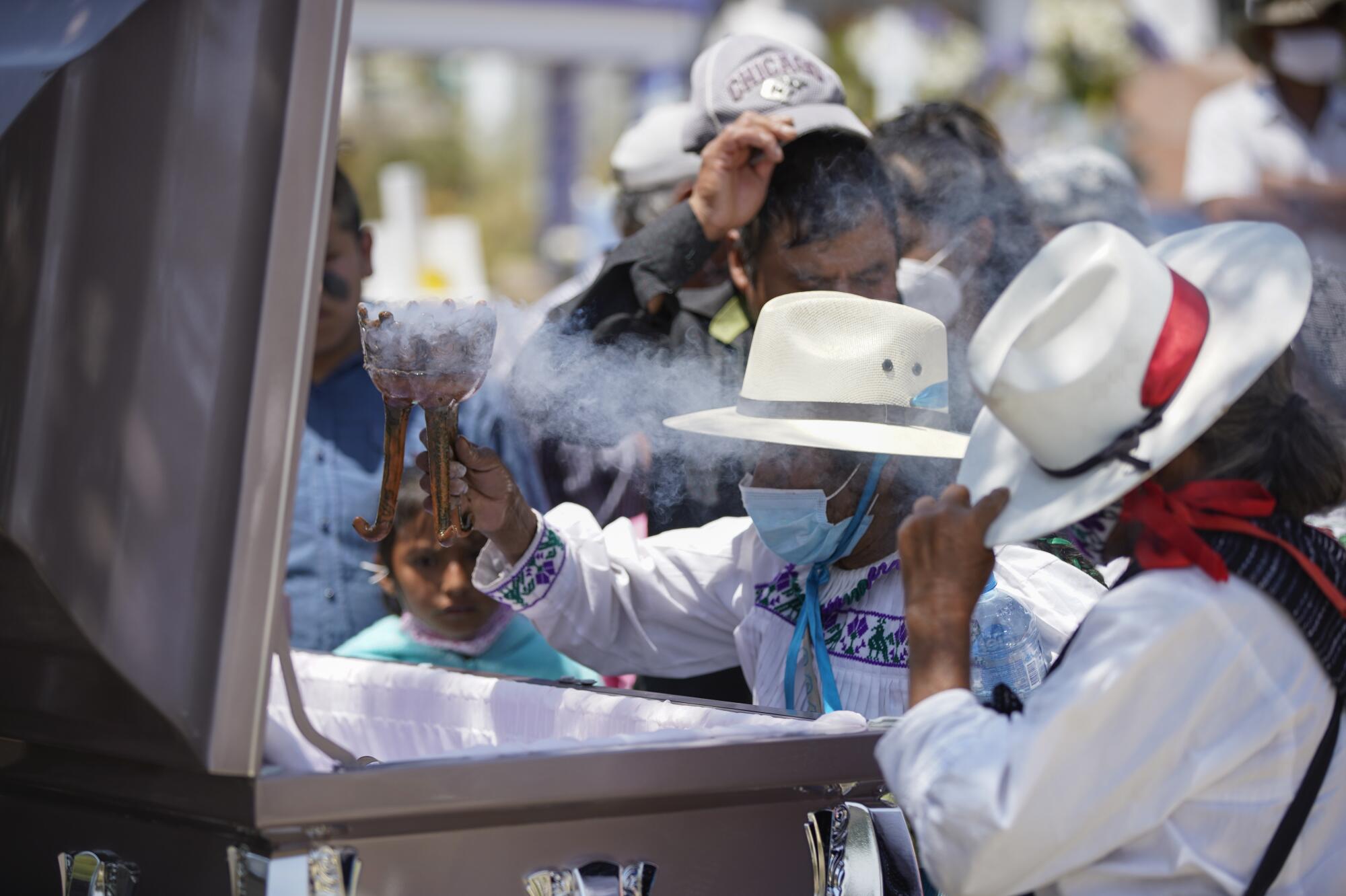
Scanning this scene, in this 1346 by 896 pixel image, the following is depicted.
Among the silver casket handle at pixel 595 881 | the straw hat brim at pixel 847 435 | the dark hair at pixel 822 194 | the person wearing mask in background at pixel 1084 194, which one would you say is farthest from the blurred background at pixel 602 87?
the silver casket handle at pixel 595 881

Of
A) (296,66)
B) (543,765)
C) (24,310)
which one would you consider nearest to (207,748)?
(543,765)

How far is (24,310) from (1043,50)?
28.7ft

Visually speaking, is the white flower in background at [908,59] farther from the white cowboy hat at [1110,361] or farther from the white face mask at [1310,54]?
the white cowboy hat at [1110,361]

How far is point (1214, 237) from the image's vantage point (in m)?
2.04

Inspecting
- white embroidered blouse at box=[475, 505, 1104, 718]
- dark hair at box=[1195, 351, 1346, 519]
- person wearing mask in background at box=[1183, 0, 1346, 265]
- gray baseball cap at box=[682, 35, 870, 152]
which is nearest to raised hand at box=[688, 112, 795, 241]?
gray baseball cap at box=[682, 35, 870, 152]

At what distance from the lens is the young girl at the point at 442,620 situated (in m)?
3.68

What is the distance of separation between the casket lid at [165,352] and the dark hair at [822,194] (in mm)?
1465

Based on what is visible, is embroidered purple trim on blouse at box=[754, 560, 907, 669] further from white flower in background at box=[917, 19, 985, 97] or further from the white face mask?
white flower in background at box=[917, 19, 985, 97]

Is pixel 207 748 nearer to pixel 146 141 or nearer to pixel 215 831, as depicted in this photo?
pixel 215 831

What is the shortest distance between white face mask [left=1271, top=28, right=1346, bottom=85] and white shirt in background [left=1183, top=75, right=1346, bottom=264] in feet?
0.50

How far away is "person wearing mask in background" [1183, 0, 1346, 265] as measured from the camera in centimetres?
532

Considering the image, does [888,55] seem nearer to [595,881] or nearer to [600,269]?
[600,269]

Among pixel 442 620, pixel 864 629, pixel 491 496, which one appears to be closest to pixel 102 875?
pixel 491 496

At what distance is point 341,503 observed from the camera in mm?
3963
